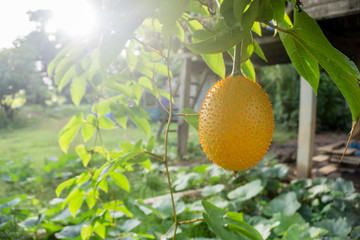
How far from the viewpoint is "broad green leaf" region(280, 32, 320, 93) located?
0.35 metres

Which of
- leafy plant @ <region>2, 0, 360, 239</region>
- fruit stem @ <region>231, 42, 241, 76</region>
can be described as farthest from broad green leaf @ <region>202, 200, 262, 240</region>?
fruit stem @ <region>231, 42, 241, 76</region>

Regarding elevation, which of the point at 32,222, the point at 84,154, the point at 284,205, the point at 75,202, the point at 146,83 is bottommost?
the point at 284,205

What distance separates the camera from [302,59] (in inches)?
14.1

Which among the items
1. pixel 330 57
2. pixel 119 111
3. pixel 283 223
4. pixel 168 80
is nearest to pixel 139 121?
pixel 119 111

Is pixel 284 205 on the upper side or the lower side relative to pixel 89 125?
lower

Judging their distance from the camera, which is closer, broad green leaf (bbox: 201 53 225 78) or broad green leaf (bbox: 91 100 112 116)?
broad green leaf (bbox: 201 53 225 78)

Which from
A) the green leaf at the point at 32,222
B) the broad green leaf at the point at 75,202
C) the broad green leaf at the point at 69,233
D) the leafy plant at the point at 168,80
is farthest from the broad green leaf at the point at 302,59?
the green leaf at the point at 32,222

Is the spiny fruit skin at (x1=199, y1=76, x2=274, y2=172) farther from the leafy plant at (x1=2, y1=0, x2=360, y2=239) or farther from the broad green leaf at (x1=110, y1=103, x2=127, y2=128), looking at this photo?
the broad green leaf at (x1=110, y1=103, x2=127, y2=128)

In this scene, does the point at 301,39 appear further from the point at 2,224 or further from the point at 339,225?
the point at 2,224

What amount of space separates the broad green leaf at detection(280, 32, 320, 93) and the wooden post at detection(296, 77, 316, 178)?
2.15m

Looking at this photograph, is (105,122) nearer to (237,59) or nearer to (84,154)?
(84,154)

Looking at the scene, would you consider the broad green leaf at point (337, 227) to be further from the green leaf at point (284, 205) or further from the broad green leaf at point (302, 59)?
the broad green leaf at point (302, 59)

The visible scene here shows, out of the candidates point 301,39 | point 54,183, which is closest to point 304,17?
point 301,39

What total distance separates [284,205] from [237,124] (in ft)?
4.31
